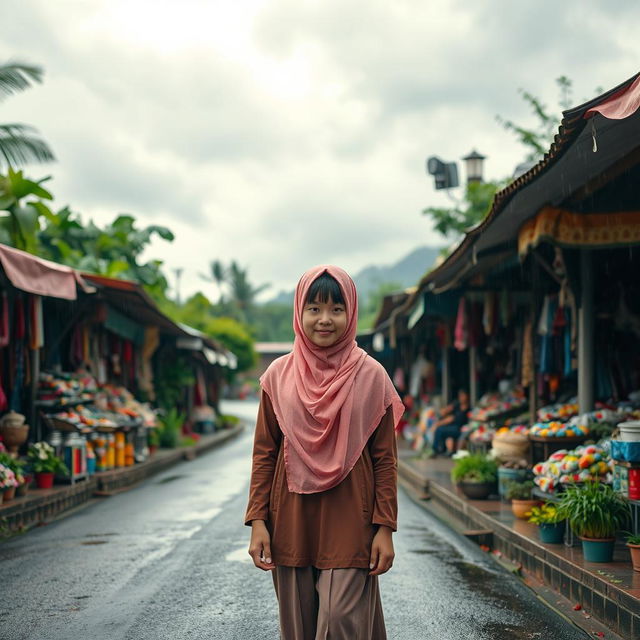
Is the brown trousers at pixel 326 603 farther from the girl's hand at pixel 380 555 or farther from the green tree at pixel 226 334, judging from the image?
the green tree at pixel 226 334

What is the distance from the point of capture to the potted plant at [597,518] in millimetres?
6371

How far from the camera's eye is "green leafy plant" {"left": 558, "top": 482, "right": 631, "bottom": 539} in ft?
20.9

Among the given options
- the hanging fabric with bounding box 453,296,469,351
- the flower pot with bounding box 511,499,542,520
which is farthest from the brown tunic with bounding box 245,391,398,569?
the hanging fabric with bounding box 453,296,469,351

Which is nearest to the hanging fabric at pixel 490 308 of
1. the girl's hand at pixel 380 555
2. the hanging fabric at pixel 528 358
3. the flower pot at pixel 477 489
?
the hanging fabric at pixel 528 358

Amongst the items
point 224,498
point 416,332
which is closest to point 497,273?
point 224,498

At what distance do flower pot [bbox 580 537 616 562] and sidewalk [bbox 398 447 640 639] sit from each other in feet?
0.22

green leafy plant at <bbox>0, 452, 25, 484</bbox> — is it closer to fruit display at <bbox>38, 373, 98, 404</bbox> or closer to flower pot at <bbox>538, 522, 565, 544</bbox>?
fruit display at <bbox>38, 373, 98, 404</bbox>

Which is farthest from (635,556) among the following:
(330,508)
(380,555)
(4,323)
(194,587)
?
(4,323)

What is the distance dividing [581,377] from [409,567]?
3254mm

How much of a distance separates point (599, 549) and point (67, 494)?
25.4ft

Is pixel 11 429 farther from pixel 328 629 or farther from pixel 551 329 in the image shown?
pixel 328 629

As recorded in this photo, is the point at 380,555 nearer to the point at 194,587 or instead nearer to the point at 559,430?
the point at 194,587

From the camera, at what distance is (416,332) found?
2255cm

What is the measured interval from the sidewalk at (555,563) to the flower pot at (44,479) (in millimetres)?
5312
